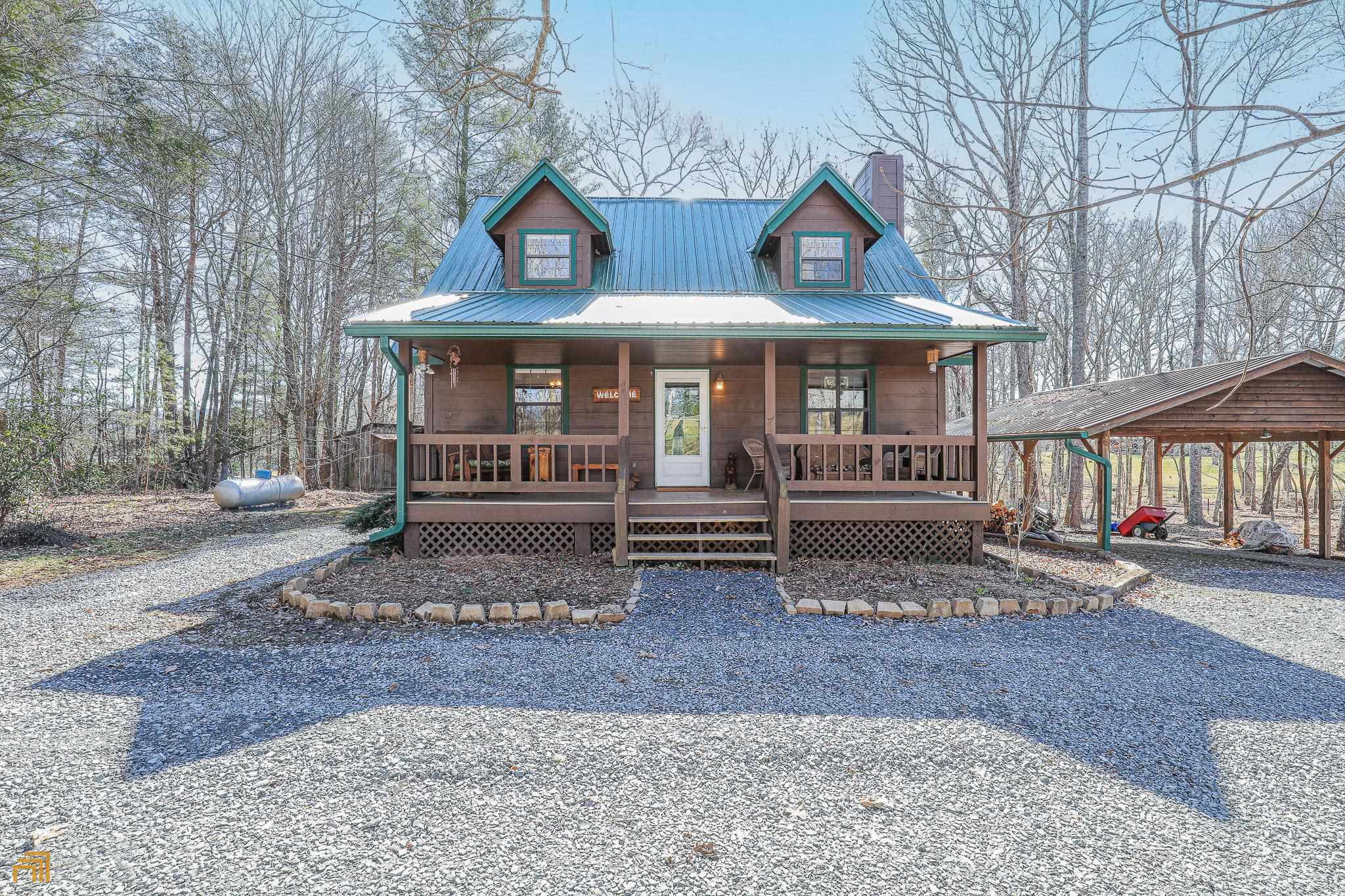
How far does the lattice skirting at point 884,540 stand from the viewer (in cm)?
799

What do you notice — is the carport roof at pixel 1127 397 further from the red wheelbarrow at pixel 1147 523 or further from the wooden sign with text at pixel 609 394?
the wooden sign with text at pixel 609 394

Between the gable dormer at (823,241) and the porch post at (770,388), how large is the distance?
2.84 meters

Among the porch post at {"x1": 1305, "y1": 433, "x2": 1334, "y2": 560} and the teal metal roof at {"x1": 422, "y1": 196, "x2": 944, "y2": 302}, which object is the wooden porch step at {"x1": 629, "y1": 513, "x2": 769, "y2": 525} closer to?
the teal metal roof at {"x1": 422, "y1": 196, "x2": 944, "y2": 302}

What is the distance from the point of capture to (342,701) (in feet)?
12.6

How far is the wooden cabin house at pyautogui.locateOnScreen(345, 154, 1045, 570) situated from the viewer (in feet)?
25.2

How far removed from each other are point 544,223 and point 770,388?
16.6ft

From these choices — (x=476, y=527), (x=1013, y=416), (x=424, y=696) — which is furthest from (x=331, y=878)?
(x=1013, y=416)

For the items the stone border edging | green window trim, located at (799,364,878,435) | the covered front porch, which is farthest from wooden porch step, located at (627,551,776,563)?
green window trim, located at (799,364,878,435)

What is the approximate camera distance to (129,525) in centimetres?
1070

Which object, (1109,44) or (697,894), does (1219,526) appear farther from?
(697,894)

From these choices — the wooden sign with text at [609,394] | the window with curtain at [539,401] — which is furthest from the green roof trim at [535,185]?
the wooden sign with text at [609,394]

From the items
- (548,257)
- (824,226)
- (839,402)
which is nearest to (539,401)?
(548,257)

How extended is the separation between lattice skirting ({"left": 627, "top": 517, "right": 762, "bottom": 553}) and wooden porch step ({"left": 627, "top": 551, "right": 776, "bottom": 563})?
20 centimetres

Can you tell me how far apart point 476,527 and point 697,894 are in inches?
251
